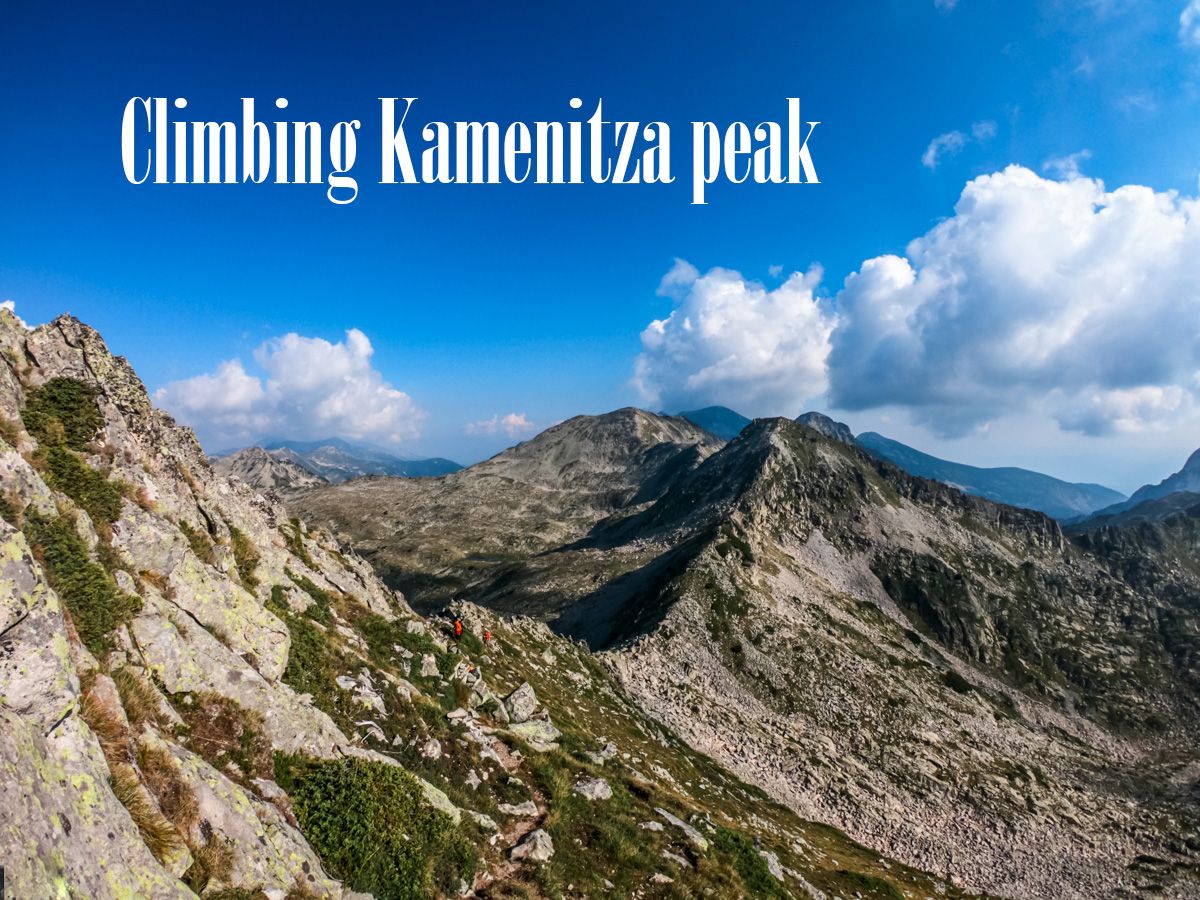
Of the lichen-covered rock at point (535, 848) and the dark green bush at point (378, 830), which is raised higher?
the dark green bush at point (378, 830)

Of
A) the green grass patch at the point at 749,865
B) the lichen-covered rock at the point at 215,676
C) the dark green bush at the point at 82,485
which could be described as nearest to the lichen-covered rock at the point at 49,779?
the lichen-covered rock at the point at 215,676

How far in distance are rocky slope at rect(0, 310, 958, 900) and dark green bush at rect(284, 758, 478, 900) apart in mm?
51

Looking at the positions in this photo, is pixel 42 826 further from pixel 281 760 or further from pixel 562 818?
pixel 562 818

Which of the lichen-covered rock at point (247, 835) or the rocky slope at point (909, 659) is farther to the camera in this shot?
the rocky slope at point (909, 659)

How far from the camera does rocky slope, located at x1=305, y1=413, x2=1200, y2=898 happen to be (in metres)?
57.2

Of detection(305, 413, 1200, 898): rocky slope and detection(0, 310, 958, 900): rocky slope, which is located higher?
detection(0, 310, 958, 900): rocky slope

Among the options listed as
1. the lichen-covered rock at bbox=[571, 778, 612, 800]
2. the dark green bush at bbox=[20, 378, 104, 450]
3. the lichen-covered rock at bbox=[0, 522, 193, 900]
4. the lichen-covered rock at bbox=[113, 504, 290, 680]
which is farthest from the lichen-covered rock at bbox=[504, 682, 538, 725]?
the dark green bush at bbox=[20, 378, 104, 450]

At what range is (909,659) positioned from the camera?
310 ft

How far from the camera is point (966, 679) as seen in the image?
10094cm

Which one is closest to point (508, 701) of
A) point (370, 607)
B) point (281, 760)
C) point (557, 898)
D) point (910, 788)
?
point (370, 607)

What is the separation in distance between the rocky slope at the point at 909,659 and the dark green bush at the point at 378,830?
4440 cm

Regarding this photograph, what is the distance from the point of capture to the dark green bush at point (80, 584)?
11969 millimetres

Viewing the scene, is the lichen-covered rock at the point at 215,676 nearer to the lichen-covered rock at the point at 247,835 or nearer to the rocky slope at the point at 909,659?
the lichen-covered rock at the point at 247,835

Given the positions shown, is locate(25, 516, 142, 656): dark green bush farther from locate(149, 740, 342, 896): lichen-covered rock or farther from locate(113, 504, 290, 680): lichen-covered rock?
locate(149, 740, 342, 896): lichen-covered rock
